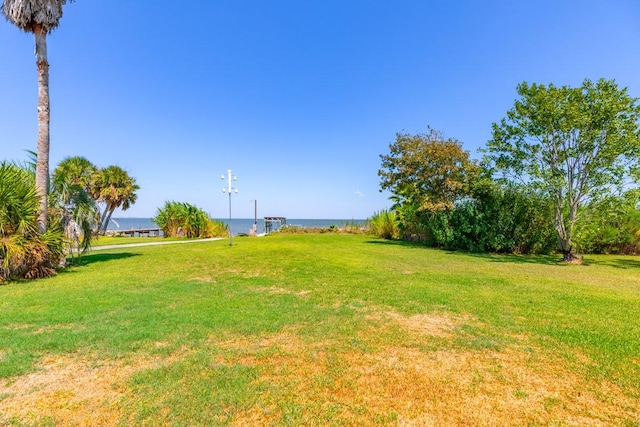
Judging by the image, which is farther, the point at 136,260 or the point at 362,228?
the point at 362,228

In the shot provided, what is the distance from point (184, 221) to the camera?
81.2 ft

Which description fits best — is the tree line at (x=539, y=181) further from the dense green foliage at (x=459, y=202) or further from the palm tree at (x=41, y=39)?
the palm tree at (x=41, y=39)

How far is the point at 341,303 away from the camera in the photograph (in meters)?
5.52

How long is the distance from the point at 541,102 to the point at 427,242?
350 inches

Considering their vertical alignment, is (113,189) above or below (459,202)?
above

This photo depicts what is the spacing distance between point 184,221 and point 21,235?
17484 mm

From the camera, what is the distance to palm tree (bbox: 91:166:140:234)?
1065 inches

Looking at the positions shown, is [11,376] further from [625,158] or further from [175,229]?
[175,229]

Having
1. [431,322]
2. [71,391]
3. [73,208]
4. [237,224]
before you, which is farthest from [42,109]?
[237,224]

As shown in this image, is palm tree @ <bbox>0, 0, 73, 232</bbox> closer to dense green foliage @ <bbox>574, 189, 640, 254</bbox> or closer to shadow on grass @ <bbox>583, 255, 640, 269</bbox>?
shadow on grass @ <bbox>583, 255, 640, 269</bbox>

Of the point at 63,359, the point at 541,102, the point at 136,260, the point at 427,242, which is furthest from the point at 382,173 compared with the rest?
the point at 63,359

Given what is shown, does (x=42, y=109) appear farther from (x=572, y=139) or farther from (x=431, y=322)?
(x=572, y=139)

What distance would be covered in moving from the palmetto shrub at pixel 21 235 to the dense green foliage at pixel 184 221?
16.3 meters

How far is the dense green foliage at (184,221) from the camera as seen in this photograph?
80.7ft
